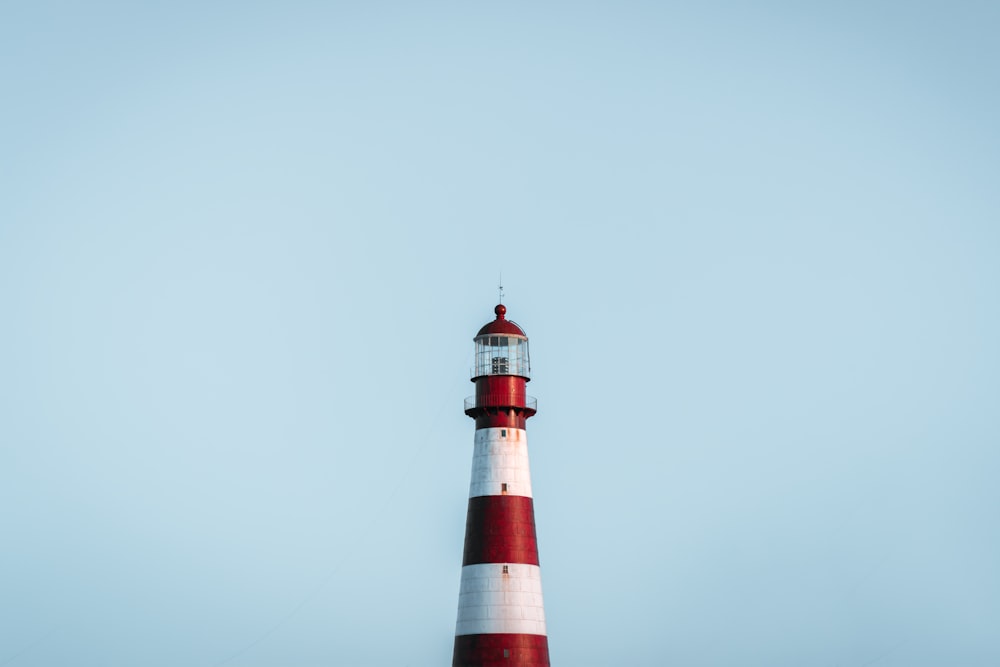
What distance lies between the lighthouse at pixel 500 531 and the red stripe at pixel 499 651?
0.15 ft

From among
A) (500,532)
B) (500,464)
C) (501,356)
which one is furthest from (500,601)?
(501,356)

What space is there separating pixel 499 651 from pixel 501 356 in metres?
14.0

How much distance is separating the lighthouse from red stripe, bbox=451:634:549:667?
4 cm

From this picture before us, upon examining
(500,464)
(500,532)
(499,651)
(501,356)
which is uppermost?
(501,356)

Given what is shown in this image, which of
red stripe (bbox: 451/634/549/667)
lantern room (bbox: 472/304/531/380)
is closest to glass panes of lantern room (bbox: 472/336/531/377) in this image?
lantern room (bbox: 472/304/531/380)

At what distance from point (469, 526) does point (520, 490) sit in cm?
289

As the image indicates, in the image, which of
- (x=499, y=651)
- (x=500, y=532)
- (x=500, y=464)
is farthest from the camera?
(x=500, y=464)

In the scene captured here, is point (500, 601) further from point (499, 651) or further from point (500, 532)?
point (500, 532)

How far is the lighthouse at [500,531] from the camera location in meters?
91.3

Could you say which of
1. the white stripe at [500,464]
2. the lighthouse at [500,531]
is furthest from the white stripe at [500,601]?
the white stripe at [500,464]

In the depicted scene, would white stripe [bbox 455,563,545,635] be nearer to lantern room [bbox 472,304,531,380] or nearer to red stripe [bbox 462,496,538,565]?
red stripe [bbox 462,496,538,565]

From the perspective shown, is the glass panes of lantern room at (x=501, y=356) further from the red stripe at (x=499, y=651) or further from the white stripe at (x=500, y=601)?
the red stripe at (x=499, y=651)

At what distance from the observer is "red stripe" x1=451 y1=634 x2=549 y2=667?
90812 mm

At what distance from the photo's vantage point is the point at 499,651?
90.9 m
